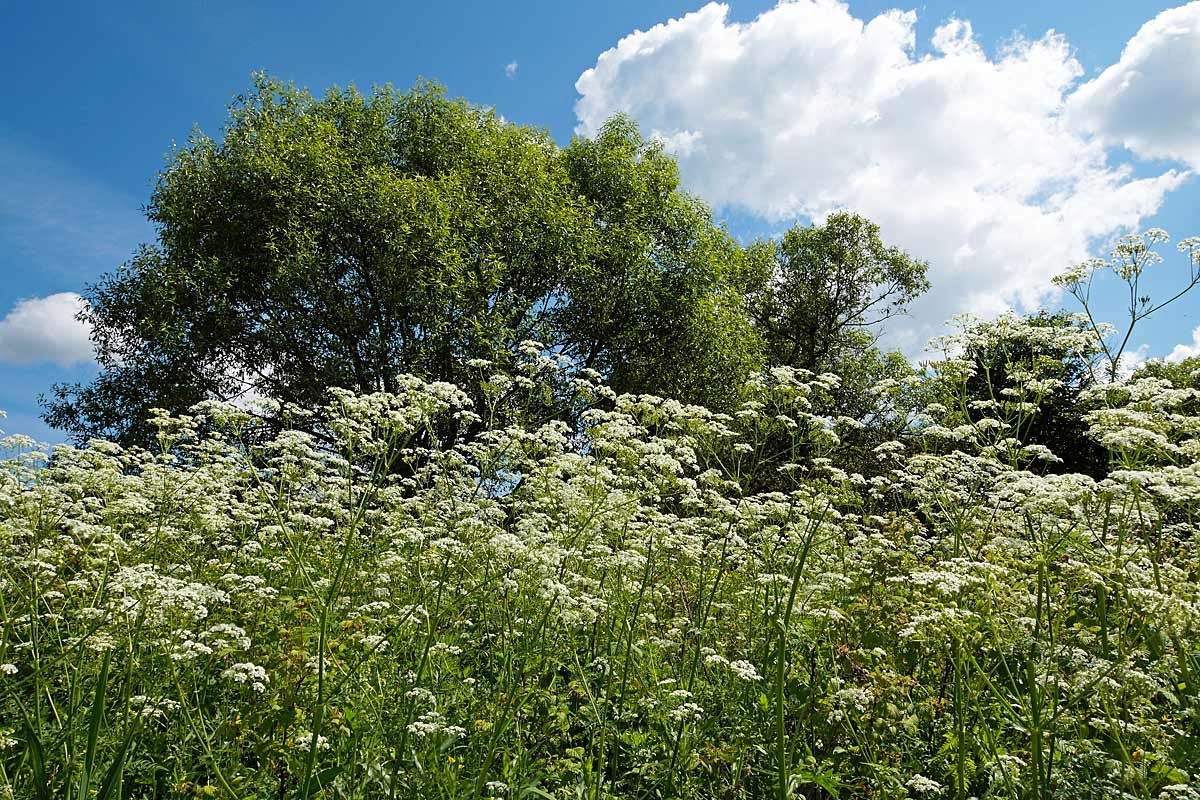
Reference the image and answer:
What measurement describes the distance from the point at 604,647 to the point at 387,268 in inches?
475

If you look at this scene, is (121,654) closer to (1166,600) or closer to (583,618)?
(583,618)

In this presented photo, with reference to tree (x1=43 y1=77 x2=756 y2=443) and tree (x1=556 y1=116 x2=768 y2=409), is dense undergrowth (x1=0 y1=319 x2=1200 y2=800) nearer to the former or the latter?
tree (x1=43 y1=77 x2=756 y2=443)

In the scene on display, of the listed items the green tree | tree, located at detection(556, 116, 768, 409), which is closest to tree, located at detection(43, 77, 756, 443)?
tree, located at detection(556, 116, 768, 409)

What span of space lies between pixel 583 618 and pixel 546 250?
1352 centimetres

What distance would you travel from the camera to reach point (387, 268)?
1580cm

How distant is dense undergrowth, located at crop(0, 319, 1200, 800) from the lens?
365 centimetres

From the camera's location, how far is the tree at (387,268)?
1605 cm

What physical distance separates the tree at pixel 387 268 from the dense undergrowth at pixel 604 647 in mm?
9384

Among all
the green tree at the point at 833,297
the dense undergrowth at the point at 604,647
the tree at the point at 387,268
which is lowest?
the dense undergrowth at the point at 604,647

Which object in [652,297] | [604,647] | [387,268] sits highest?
[652,297]

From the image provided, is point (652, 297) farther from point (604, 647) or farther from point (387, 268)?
point (604, 647)

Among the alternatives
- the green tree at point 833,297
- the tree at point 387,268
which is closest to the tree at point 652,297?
the tree at point 387,268

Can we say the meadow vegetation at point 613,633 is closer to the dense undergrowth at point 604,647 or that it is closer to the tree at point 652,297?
the dense undergrowth at point 604,647

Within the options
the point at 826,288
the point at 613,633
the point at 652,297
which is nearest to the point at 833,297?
the point at 826,288
